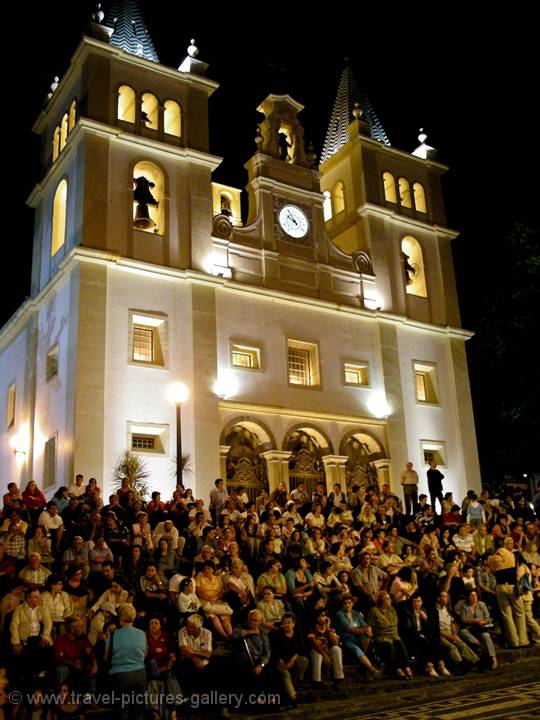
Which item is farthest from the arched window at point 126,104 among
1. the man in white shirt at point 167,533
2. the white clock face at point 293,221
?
the man in white shirt at point 167,533

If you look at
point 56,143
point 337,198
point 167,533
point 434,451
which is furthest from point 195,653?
point 337,198

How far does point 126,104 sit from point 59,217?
4.43 meters

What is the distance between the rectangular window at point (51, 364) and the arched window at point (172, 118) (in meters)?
8.67

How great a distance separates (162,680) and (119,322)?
15.0 m

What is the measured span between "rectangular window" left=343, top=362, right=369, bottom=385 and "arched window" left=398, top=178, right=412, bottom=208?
8186 millimetres

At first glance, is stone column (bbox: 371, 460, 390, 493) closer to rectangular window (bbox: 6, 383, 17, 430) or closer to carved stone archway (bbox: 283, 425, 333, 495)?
carved stone archway (bbox: 283, 425, 333, 495)

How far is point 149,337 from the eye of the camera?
82.9ft

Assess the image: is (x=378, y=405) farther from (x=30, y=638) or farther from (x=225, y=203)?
(x=30, y=638)

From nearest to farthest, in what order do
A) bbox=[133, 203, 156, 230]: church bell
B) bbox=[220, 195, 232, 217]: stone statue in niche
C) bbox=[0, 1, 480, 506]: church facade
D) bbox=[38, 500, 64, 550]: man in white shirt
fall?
bbox=[38, 500, 64, 550]: man in white shirt → bbox=[0, 1, 480, 506]: church facade → bbox=[133, 203, 156, 230]: church bell → bbox=[220, 195, 232, 217]: stone statue in niche

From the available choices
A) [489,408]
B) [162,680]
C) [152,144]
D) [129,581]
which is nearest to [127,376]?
[152,144]

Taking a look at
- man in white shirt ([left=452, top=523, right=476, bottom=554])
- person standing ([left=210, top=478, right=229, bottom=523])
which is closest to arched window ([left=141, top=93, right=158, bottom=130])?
person standing ([left=210, top=478, right=229, bottom=523])

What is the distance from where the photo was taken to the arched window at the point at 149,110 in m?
27.8

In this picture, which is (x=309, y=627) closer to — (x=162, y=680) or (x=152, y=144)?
(x=162, y=680)

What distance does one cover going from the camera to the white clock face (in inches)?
1153
